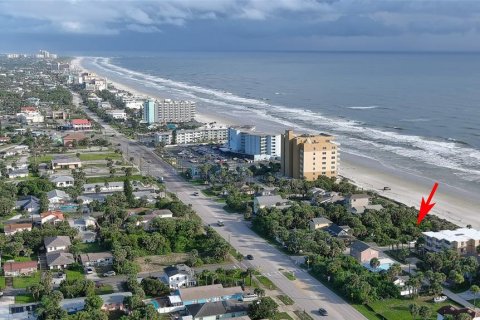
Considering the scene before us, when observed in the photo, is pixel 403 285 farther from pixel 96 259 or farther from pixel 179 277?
pixel 96 259

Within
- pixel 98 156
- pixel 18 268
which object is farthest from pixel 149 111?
pixel 18 268

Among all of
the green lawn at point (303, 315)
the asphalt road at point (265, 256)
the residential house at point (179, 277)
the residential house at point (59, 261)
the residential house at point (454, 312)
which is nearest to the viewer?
the residential house at point (454, 312)

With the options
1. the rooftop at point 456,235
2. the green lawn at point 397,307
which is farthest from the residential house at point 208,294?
the rooftop at point 456,235

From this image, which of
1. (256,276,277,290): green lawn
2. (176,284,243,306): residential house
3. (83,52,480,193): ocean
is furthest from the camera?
(83,52,480,193): ocean

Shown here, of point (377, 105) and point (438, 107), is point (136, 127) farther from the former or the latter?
point (438, 107)

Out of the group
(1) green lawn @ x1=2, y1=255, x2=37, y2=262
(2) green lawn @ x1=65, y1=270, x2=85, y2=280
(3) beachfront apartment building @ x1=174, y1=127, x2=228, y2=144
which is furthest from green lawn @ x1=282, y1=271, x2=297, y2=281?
(3) beachfront apartment building @ x1=174, y1=127, x2=228, y2=144

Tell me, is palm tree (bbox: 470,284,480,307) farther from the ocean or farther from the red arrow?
the ocean

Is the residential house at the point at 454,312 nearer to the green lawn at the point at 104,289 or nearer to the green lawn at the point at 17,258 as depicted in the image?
the green lawn at the point at 104,289
